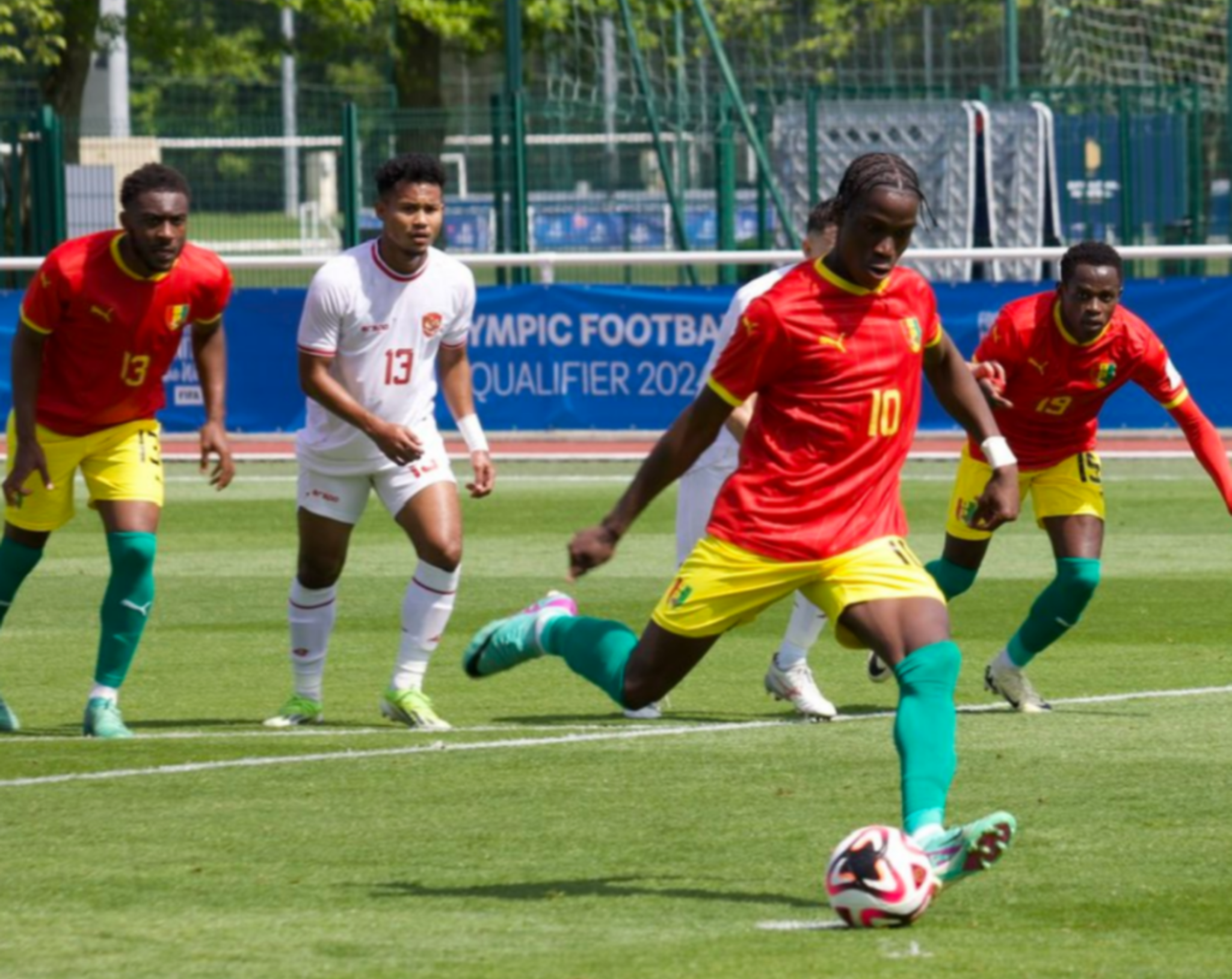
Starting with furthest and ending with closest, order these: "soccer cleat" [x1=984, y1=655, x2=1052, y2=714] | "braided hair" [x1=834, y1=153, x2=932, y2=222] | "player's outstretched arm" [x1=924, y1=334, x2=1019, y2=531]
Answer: "soccer cleat" [x1=984, y1=655, x2=1052, y2=714] < "player's outstretched arm" [x1=924, y1=334, x2=1019, y2=531] < "braided hair" [x1=834, y1=153, x2=932, y2=222]

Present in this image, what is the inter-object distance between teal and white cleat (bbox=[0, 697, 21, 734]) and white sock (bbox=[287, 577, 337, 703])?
1075 millimetres

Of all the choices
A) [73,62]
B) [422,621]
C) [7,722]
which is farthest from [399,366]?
[73,62]

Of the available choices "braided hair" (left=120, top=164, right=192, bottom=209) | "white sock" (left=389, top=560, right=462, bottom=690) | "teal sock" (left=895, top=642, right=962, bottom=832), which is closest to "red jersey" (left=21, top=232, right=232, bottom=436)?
"braided hair" (left=120, top=164, right=192, bottom=209)

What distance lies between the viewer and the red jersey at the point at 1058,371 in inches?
383

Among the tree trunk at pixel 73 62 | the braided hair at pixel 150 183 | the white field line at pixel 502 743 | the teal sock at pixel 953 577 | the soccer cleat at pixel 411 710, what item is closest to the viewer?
the white field line at pixel 502 743

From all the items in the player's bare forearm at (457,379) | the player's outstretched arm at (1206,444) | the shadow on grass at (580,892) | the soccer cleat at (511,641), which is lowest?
the shadow on grass at (580,892)

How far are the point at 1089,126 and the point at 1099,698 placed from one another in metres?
21.7

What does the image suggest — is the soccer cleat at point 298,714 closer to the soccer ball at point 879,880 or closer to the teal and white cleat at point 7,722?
the teal and white cleat at point 7,722

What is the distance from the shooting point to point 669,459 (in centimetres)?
663

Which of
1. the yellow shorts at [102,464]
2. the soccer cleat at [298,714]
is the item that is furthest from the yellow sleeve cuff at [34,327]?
the soccer cleat at [298,714]

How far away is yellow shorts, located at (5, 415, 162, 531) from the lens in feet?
30.5

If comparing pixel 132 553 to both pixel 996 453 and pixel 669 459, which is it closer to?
pixel 669 459

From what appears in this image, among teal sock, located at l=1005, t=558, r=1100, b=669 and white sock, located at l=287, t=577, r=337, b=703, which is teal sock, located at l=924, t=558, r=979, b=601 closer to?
teal sock, located at l=1005, t=558, r=1100, b=669

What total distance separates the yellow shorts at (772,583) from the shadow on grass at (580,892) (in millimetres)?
685
